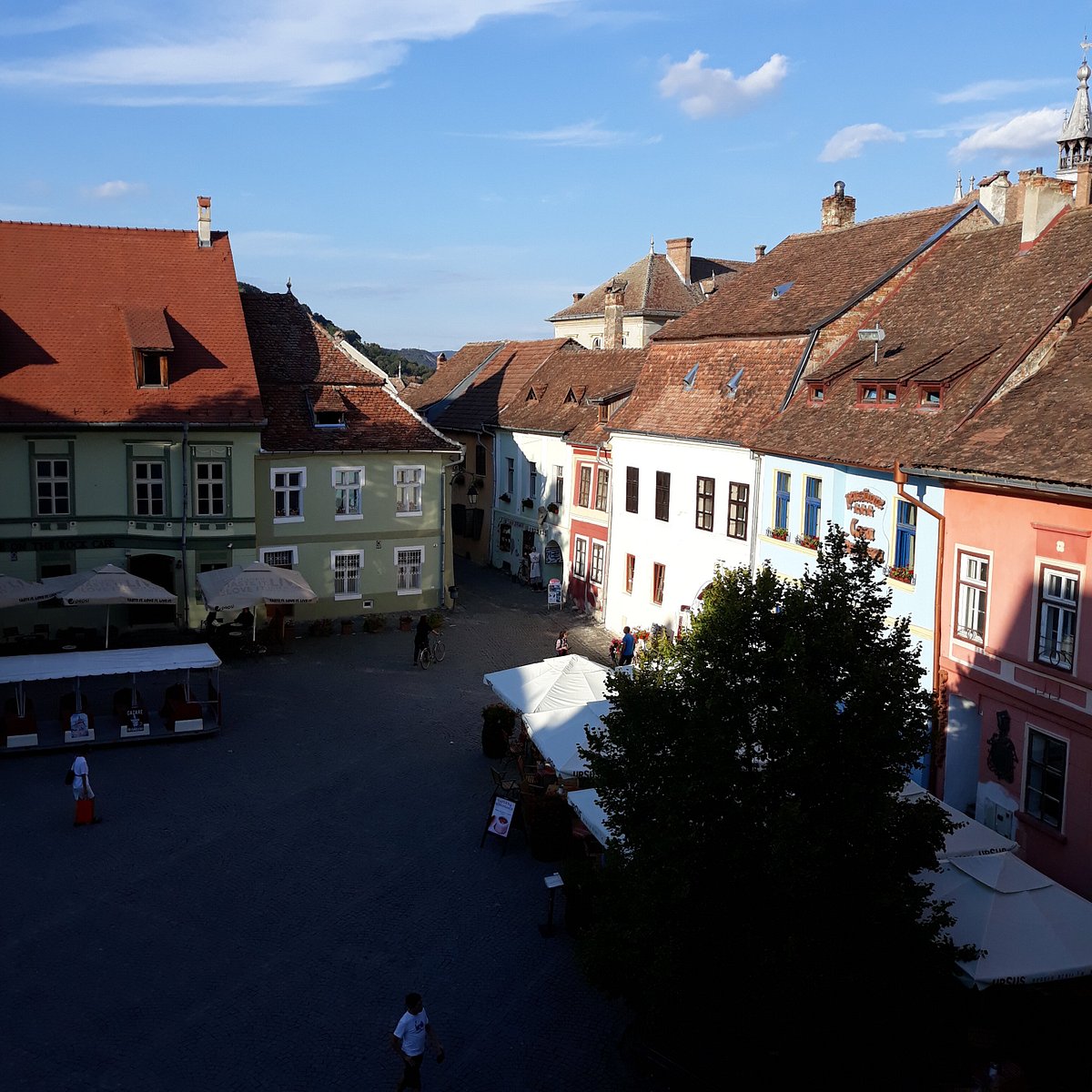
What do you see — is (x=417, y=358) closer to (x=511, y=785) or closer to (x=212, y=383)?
(x=212, y=383)

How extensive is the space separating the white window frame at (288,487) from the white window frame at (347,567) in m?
1.58

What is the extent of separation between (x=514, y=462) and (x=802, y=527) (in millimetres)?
20952

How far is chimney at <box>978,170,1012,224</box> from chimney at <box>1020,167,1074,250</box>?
391 centimetres

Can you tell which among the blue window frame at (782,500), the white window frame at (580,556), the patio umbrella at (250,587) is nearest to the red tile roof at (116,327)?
the patio umbrella at (250,587)

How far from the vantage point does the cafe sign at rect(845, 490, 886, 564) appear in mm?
21312

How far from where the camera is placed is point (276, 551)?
33.5 m

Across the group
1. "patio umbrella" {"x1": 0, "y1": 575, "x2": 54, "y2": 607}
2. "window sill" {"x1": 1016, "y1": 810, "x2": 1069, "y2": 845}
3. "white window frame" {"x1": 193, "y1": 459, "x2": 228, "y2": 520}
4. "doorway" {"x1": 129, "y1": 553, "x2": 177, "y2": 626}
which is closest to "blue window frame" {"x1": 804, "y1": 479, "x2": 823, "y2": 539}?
"window sill" {"x1": 1016, "y1": 810, "x2": 1069, "y2": 845}

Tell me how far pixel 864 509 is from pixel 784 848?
12.7m

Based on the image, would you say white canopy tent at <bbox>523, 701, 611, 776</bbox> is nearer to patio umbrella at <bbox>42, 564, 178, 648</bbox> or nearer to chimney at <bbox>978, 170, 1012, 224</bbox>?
patio umbrella at <bbox>42, 564, 178, 648</bbox>

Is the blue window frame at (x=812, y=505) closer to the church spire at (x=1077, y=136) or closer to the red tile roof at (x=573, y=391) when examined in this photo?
the red tile roof at (x=573, y=391)

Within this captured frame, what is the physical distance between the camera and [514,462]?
4388cm

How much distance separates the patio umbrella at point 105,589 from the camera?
26.7m

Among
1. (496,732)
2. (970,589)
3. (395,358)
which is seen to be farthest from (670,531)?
(395,358)

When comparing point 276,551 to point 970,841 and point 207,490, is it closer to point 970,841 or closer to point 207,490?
point 207,490
